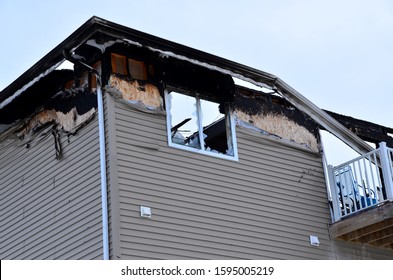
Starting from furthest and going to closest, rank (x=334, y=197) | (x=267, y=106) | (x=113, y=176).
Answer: (x=267, y=106) → (x=334, y=197) → (x=113, y=176)

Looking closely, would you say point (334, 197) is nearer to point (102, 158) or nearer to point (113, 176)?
point (113, 176)

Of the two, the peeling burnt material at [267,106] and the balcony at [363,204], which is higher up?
the peeling burnt material at [267,106]

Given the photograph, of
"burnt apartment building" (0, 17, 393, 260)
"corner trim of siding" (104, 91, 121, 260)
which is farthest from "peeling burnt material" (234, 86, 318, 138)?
"corner trim of siding" (104, 91, 121, 260)

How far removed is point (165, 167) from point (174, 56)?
7.20ft

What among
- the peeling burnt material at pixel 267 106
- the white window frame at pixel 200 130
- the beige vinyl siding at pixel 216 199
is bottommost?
the beige vinyl siding at pixel 216 199

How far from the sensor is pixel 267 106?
19.9m

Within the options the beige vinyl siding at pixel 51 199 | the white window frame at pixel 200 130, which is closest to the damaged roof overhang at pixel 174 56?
the white window frame at pixel 200 130

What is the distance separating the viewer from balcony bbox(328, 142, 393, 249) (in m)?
18.4

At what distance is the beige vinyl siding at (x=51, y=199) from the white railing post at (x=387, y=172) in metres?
5.80

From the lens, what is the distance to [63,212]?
17.3 m

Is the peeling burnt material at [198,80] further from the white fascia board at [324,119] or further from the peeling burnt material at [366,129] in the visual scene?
the peeling burnt material at [366,129]

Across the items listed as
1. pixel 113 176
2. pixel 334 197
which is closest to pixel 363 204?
pixel 334 197

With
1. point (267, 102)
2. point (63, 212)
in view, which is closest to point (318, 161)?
point (267, 102)

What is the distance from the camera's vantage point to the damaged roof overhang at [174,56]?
16.8m
